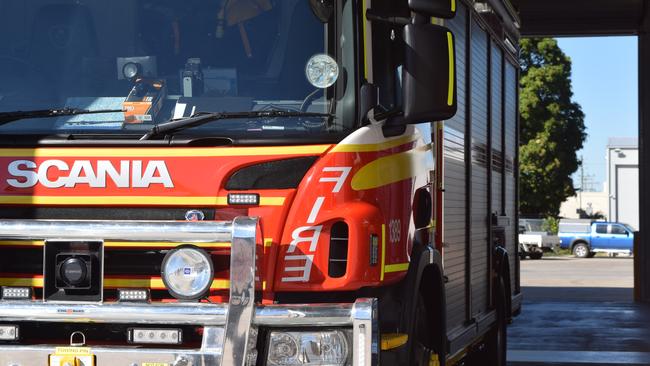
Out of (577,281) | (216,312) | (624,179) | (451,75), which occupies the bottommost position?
(577,281)

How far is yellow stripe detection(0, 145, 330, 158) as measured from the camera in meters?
5.04

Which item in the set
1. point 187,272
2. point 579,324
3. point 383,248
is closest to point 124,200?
point 187,272

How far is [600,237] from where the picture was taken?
1916 inches

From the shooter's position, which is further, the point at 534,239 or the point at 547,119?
the point at 534,239

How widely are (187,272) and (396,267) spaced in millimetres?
1030

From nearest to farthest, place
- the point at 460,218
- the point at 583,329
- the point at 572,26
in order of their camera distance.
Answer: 1. the point at 460,218
2. the point at 583,329
3. the point at 572,26

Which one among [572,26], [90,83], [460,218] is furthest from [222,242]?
[572,26]

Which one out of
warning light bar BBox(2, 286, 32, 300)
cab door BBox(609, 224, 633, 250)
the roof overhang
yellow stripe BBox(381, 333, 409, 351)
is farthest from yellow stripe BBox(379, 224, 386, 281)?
cab door BBox(609, 224, 633, 250)

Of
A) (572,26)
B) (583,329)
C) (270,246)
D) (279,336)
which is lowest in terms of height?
(583,329)

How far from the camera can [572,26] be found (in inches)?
871

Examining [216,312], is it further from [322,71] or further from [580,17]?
[580,17]

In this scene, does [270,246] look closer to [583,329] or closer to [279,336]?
[279,336]

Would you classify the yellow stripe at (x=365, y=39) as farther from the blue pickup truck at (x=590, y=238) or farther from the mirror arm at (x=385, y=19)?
the blue pickup truck at (x=590, y=238)

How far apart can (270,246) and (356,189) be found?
0.45m
